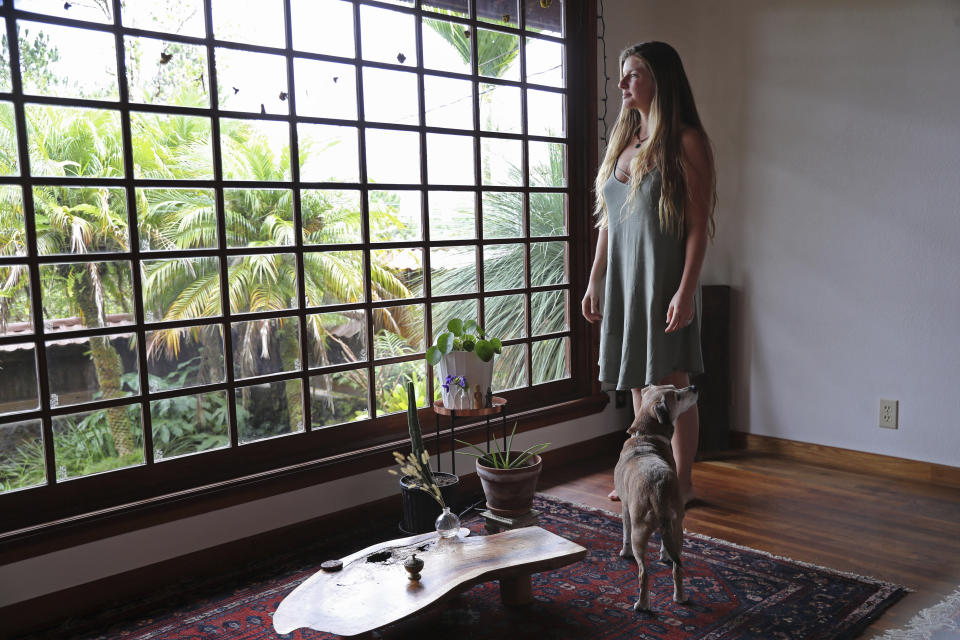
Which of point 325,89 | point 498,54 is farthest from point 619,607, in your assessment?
point 498,54

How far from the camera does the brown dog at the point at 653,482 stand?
6.38 ft

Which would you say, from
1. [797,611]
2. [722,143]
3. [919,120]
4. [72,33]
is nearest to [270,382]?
[72,33]

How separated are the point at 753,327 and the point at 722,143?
879 mm

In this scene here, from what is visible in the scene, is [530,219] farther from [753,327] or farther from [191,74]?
[191,74]

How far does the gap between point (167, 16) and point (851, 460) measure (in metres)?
3.11

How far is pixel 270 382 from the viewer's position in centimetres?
262

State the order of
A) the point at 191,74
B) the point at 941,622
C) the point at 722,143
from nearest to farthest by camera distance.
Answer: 1. the point at 941,622
2. the point at 191,74
3. the point at 722,143

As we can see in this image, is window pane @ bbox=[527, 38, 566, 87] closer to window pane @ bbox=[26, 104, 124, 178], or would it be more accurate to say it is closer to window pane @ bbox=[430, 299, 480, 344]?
window pane @ bbox=[430, 299, 480, 344]

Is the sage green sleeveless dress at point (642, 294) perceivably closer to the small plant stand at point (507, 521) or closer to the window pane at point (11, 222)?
the small plant stand at point (507, 521)

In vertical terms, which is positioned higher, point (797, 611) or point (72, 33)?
point (72, 33)

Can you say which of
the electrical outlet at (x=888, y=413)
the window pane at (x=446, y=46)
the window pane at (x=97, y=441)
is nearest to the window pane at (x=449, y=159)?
the window pane at (x=446, y=46)

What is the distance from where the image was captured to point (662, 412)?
220 cm

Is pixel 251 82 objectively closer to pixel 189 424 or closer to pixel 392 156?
pixel 392 156

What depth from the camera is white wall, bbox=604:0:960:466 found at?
309 centimetres
